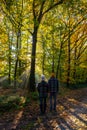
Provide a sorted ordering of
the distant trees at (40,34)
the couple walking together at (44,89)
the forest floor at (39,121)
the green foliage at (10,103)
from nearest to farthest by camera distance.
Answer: the forest floor at (39,121) → the couple walking together at (44,89) → the green foliage at (10,103) → the distant trees at (40,34)

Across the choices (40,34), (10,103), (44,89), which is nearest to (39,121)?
(44,89)

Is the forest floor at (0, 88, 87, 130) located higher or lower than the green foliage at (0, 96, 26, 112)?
lower

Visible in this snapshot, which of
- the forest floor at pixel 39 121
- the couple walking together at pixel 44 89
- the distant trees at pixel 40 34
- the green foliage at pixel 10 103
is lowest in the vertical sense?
the forest floor at pixel 39 121

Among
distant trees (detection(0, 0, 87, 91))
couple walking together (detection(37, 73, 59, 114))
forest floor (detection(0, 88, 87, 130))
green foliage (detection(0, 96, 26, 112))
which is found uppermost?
distant trees (detection(0, 0, 87, 91))

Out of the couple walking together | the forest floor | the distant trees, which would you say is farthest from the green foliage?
the distant trees

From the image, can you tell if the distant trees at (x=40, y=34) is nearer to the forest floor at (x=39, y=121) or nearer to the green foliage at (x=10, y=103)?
the green foliage at (x=10, y=103)

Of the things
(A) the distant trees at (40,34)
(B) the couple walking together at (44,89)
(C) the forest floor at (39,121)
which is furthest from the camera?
(A) the distant trees at (40,34)

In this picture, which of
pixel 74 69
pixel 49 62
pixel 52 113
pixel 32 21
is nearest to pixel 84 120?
pixel 52 113

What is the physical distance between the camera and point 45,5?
20.7 m

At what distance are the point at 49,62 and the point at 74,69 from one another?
697 cm

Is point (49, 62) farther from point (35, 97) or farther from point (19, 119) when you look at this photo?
point (19, 119)

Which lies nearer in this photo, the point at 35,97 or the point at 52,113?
the point at 52,113

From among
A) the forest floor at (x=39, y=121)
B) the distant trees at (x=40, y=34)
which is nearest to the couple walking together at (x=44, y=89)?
the forest floor at (x=39, y=121)

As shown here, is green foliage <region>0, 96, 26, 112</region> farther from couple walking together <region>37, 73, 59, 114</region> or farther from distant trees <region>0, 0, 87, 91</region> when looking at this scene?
distant trees <region>0, 0, 87, 91</region>
